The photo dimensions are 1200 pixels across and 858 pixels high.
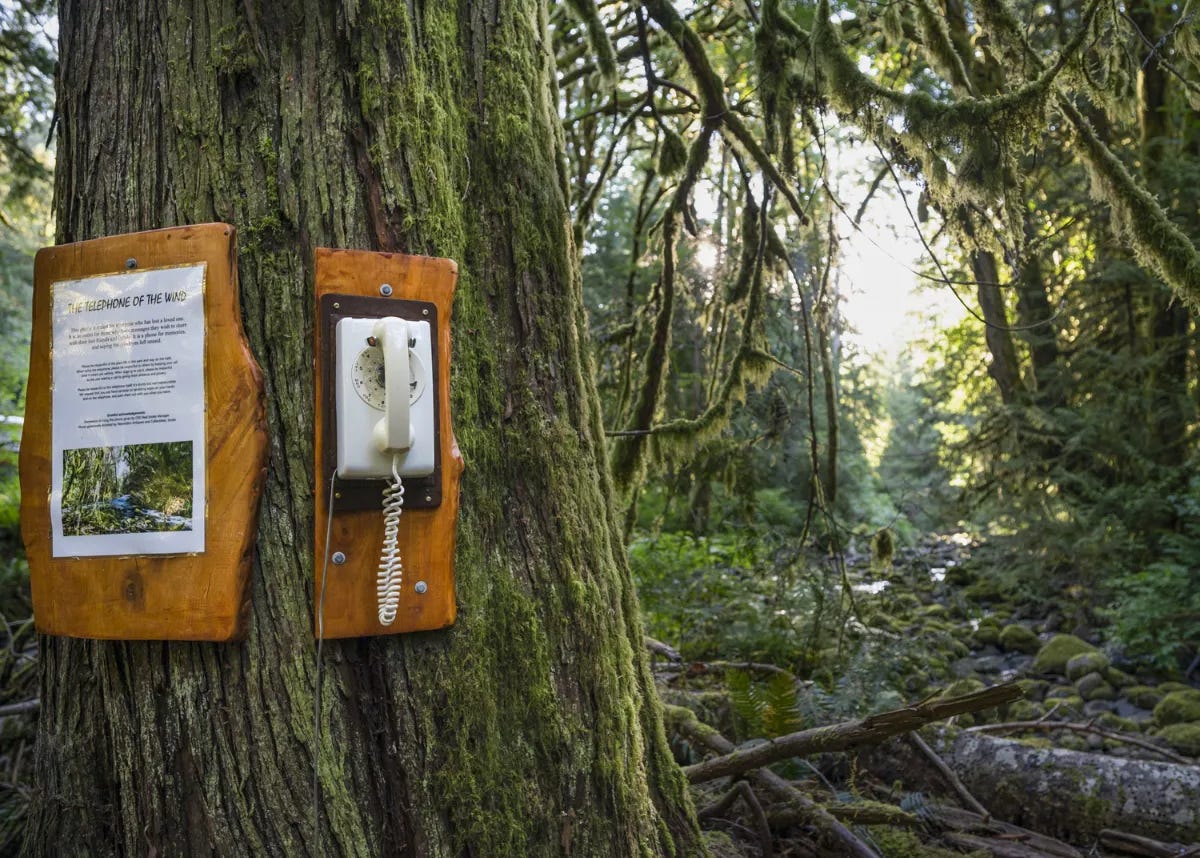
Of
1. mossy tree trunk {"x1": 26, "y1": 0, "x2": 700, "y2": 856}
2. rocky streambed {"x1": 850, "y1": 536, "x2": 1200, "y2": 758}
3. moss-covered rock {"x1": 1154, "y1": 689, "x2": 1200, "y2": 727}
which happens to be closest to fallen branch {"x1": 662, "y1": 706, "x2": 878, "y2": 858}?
mossy tree trunk {"x1": 26, "y1": 0, "x2": 700, "y2": 856}

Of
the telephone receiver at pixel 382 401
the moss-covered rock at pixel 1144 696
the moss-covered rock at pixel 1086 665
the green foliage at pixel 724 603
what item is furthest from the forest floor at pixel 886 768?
the telephone receiver at pixel 382 401

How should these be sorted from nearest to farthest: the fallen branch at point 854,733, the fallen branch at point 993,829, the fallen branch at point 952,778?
the fallen branch at point 854,733 < the fallen branch at point 993,829 < the fallen branch at point 952,778

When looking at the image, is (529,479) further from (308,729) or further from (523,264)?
(308,729)

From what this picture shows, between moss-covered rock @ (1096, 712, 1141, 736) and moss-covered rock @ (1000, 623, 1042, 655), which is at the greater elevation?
moss-covered rock @ (1000, 623, 1042, 655)

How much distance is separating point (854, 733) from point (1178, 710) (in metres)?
5.63

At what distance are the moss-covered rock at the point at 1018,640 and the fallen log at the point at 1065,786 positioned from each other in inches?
245

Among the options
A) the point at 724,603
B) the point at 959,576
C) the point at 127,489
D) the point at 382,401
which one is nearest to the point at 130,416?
the point at 127,489

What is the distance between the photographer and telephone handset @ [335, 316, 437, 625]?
176 cm

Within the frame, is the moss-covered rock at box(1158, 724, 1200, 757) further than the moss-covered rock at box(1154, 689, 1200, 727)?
No

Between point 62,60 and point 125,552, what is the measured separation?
116 centimetres

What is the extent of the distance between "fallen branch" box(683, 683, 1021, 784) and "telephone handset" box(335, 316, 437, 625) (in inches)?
67.4

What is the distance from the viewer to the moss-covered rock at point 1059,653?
906cm

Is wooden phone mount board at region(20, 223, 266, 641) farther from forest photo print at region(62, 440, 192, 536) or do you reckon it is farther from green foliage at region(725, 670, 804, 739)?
green foliage at region(725, 670, 804, 739)

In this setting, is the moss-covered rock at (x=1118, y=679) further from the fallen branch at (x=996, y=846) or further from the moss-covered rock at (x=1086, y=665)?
the fallen branch at (x=996, y=846)
